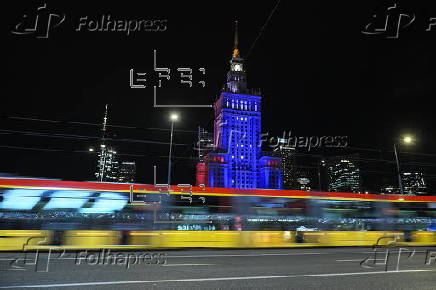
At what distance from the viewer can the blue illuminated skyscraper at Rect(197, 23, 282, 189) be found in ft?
303

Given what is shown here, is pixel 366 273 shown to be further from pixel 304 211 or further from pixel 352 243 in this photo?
pixel 352 243

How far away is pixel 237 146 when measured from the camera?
309 ft

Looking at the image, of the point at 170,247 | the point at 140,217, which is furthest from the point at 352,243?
the point at 140,217

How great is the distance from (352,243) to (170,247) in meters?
9.93

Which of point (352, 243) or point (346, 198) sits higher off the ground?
point (346, 198)

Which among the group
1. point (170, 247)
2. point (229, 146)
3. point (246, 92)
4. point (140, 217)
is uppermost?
point (246, 92)

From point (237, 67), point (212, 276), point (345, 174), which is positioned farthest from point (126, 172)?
point (212, 276)

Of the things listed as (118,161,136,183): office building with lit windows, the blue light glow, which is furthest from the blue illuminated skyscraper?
(118,161,136,183): office building with lit windows

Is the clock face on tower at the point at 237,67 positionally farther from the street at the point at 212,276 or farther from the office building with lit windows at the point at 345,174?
the street at the point at 212,276

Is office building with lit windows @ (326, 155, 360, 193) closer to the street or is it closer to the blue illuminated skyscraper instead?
the blue illuminated skyscraper

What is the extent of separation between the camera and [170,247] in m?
17.3

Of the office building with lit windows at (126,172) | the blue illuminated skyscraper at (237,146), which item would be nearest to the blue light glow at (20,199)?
the blue illuminated skyscraper at (237,146)

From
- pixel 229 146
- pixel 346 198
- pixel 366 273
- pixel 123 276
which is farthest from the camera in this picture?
pixel 229 146

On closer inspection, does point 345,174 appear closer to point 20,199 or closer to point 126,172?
point 20,199
